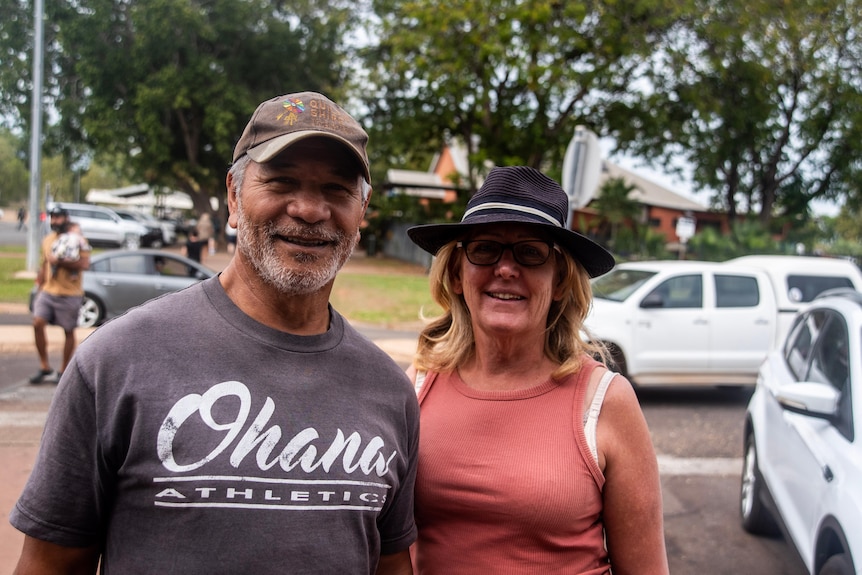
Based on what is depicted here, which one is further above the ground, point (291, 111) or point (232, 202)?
point (291, 111)

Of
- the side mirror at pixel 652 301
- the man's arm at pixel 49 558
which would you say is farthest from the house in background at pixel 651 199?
the man's arm at pixel 49 558

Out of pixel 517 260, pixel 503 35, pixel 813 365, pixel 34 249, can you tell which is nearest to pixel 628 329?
pixel 813 365

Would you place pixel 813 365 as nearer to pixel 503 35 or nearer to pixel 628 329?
pixel 628 329

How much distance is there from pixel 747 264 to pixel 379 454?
29.1 feet

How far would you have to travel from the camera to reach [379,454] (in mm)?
1689

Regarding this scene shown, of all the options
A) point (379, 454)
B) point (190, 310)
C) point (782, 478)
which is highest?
point (190, 310)

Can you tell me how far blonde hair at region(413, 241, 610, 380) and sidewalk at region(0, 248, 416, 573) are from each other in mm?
2844

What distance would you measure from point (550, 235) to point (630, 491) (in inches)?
30.6

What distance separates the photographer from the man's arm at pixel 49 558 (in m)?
1.47

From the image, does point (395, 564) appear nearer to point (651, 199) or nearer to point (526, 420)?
point (526, 420)

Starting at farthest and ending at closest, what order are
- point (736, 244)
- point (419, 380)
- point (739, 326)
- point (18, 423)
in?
point (736, 244), point (739, 326), point (18, 423), point (419, 380)

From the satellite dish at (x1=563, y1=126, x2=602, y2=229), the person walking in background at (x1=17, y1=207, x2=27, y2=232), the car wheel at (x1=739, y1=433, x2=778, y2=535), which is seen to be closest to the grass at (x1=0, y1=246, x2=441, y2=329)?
the satellite dish at (x1=563, y1=126, x2=602, y2=229)

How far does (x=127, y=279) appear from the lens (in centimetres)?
1066

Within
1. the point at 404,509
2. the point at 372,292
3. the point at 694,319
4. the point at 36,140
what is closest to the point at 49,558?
the point at 404,509
